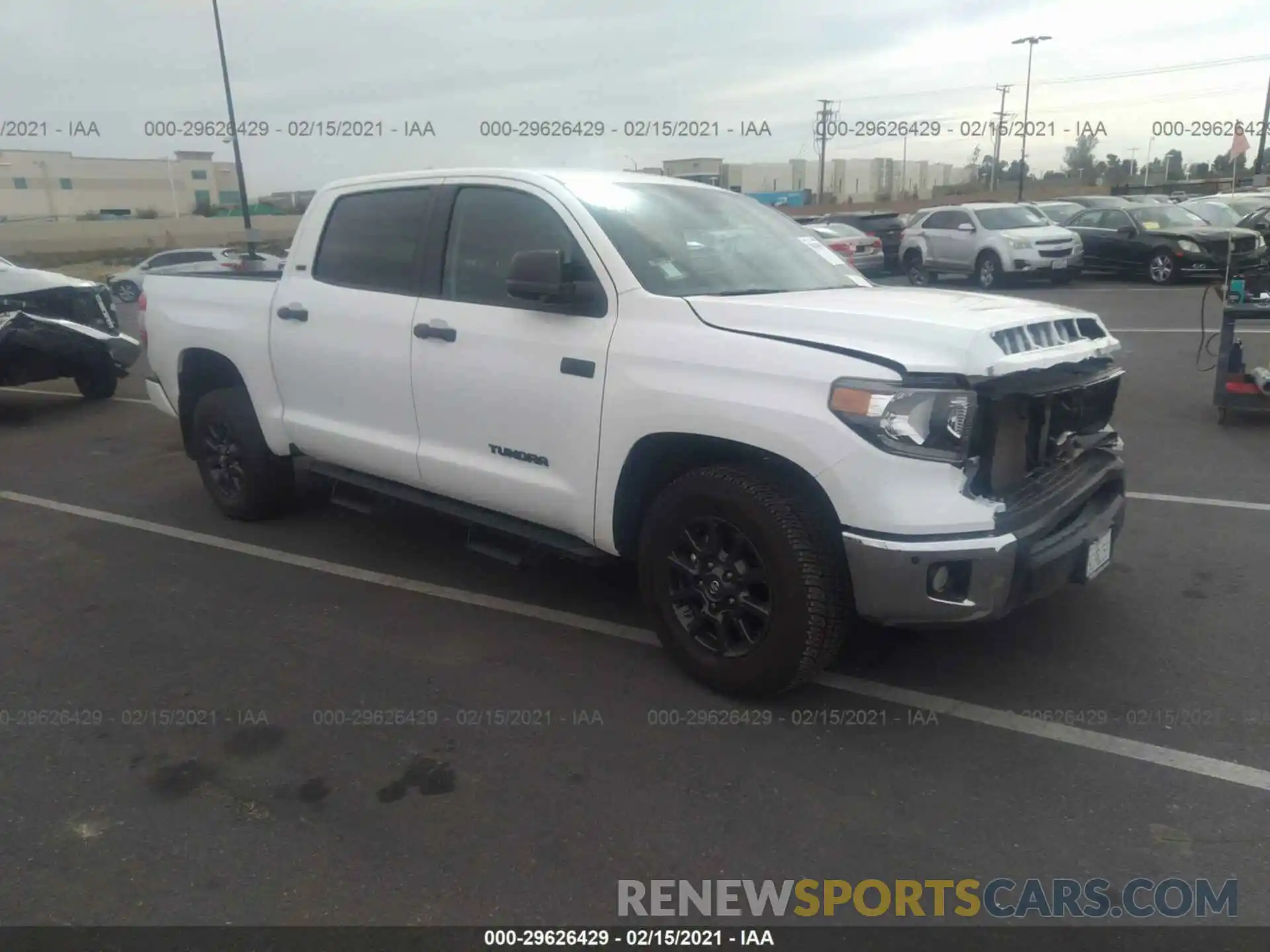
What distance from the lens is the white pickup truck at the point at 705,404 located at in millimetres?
3264

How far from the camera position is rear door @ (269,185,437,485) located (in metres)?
4.77

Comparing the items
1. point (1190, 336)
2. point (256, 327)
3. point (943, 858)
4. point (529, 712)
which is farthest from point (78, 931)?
point (1190, 336)

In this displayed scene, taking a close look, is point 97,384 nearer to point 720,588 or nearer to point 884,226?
point 720,588

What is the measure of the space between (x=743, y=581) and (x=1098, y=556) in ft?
4.53

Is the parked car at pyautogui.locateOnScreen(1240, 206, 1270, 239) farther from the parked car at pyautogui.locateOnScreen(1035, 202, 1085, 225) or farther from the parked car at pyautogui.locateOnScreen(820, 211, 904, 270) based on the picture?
the parked car at pyautogui.locateOnScreen(820, 211, 904, 270)

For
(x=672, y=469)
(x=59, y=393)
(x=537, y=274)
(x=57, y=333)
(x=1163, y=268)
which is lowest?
(x=59, y=393)

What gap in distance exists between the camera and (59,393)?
38.2ft

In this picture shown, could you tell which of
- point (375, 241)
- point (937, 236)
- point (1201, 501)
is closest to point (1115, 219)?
point (937, 236)

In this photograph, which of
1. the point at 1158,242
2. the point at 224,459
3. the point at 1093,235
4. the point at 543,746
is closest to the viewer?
the point at 543,746

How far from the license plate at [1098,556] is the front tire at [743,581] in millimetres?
967

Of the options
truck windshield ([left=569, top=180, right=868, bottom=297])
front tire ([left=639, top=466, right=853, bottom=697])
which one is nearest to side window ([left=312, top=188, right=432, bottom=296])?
truck windshield ([left=569, top=180, right=868, bottom=297])

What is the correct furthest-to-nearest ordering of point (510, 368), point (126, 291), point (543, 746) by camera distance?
point (126, 291)
point (510, 368)
point (543, 746)

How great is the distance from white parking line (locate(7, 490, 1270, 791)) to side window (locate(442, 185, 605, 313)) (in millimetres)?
1456

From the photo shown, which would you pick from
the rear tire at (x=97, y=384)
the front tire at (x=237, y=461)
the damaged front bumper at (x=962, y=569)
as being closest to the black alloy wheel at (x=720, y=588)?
the damaged front bumper at (x=962, y=569)
